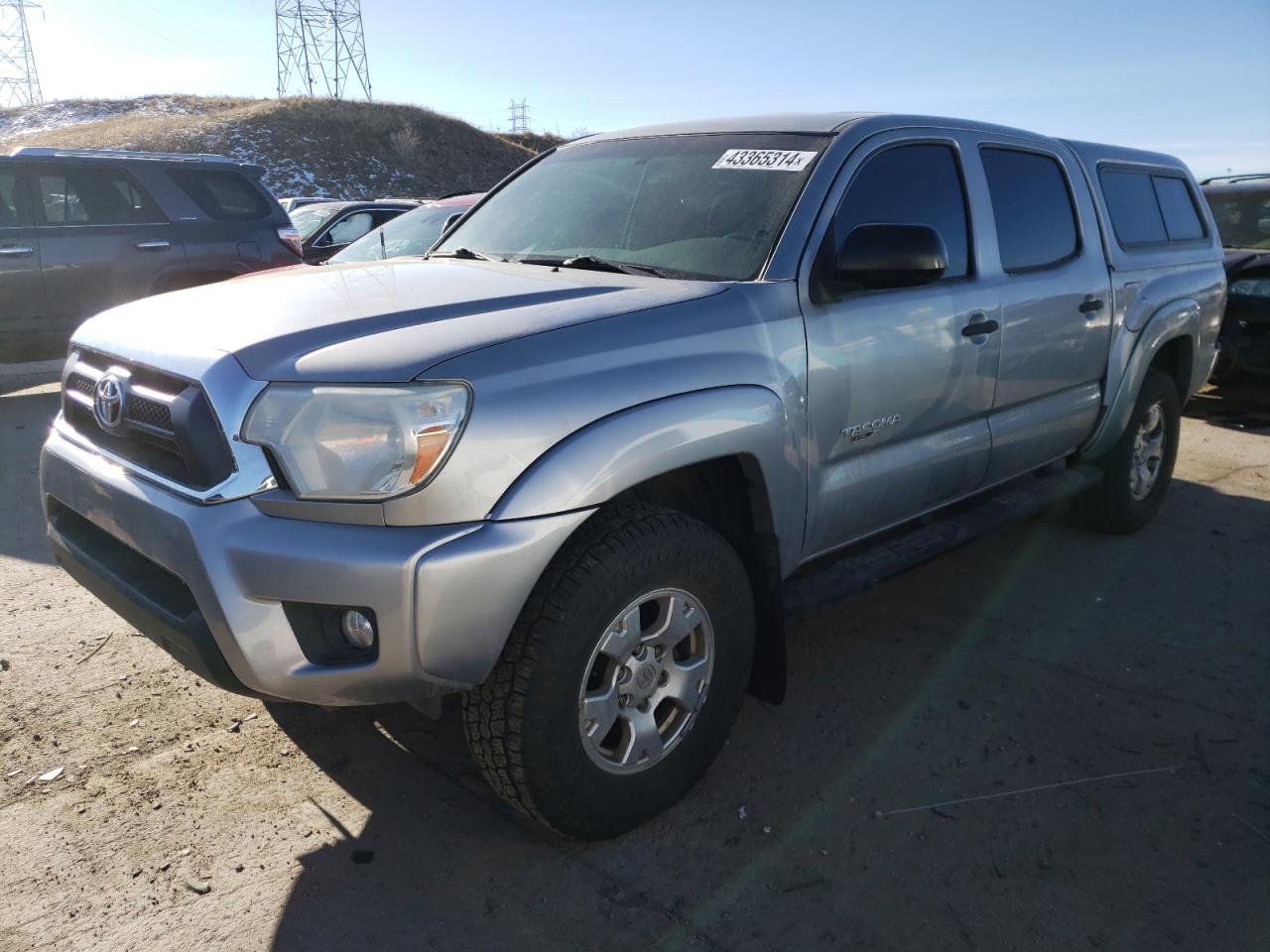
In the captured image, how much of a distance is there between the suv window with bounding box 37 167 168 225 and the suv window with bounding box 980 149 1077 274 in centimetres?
702

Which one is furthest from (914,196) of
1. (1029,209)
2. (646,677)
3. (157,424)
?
(157,424)

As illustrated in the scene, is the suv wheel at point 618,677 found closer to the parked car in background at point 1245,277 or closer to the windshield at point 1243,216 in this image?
the parked car in background at point 1245,277

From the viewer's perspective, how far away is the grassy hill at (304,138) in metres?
39.3

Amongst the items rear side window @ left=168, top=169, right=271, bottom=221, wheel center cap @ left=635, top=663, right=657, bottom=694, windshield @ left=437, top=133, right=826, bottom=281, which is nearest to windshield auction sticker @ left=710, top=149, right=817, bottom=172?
windshield @ left=437, top=133, right=826, bottom=281

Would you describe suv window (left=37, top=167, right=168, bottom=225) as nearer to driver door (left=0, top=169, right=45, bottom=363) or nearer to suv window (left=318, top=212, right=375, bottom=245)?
driver door (left=0, top=169, right=45, bottom=363)

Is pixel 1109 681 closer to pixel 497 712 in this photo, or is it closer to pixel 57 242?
pixel 497 712

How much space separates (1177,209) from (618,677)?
4467 millimetres

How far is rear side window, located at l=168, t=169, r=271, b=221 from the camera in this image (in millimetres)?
8320

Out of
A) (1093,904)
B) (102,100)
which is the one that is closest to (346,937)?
(1093,904)

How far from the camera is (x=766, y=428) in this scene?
2.62 meters

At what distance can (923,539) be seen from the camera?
11.2 feet

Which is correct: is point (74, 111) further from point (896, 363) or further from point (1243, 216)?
point (896, 363)

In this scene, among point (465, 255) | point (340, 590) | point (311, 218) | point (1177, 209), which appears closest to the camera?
point (340, 590)

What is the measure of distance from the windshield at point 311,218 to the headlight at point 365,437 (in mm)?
9168
